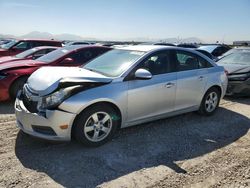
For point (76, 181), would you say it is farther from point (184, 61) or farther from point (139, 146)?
point (184, 61)

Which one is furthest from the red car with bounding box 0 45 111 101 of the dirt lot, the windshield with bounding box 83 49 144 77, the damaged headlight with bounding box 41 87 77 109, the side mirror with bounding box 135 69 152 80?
the side mirror with bounding box 135 69 152 80

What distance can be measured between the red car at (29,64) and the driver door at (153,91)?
3051 mm

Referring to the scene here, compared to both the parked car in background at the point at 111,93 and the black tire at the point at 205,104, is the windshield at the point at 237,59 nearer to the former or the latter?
the black tire at the point at 205,104

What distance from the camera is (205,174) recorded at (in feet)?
12.3

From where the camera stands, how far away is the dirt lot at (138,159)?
349cm

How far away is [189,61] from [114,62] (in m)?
1.64

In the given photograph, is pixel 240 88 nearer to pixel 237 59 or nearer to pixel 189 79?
pixel 237 59

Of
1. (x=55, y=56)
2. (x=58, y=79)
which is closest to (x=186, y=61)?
(x=58, y=79)

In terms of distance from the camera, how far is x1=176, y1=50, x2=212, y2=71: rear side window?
5.50 m

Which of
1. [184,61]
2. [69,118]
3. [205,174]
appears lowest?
[205,174]

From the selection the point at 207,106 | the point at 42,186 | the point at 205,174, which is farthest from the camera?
the point at 207,106

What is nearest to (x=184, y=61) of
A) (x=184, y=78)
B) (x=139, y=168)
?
(x=184, y=78)

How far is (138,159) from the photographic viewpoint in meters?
4.05

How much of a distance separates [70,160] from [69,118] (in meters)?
0.58
